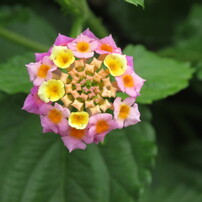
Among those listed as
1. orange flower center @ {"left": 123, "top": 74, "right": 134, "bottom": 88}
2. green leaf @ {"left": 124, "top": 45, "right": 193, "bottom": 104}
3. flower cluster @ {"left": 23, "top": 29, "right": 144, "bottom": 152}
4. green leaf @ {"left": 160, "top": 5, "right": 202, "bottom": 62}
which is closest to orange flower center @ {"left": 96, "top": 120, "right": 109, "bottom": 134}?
flower cluster @ {"left": 23, "top": 29, "right": 144, "bottom": 152}

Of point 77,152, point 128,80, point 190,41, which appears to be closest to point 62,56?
point 128,80

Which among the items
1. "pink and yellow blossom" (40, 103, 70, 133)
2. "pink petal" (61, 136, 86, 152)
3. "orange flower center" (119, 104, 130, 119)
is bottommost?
"pink petal" (61, 136, 86, 152)

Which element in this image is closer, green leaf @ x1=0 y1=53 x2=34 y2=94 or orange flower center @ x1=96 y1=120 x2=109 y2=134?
orange flower center @ x1=96 y1=120 x2=109 y2=134

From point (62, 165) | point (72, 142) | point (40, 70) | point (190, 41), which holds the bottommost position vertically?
point (62, 165)

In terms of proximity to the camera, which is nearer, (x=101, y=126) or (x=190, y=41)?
(x=101, y=126)

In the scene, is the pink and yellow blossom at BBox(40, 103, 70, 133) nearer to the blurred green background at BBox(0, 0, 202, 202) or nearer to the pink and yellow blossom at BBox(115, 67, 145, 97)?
the pink and yellow blossom at BBox(115, 67, 145, 97)

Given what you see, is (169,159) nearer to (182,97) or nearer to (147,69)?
(182,97)

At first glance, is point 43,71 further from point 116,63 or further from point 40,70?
point 116,63
